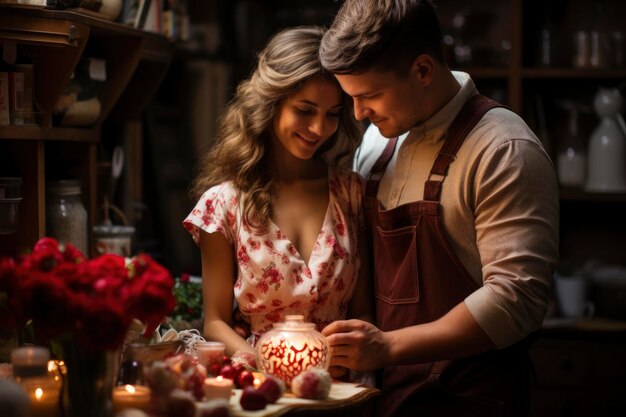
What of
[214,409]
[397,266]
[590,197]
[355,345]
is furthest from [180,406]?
[590,197]

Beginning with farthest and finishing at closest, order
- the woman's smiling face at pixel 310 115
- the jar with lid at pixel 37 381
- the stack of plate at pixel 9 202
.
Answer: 1. the stack of plate at pixel 9 202
2. the woman's smiling face at pixel 310 115
3. the jar with lid at pixel 37 381

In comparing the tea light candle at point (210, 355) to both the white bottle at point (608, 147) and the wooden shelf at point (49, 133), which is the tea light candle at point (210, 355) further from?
the white bottle at point (608, 147)

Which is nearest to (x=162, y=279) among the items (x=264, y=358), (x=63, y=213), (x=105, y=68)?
(x=264, y=358)

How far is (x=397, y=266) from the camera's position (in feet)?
7.25

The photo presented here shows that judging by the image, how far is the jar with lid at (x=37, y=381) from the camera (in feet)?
5.32

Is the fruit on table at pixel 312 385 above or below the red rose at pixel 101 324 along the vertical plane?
below

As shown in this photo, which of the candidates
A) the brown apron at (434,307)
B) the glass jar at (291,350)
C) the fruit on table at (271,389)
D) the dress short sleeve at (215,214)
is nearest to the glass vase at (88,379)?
the fruit on table at (271,389)

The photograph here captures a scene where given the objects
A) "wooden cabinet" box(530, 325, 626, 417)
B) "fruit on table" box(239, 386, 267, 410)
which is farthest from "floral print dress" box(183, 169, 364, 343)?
"wooden cabinet" box(530, 325, 626, 417)

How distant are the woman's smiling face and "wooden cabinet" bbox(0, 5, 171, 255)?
653 mm

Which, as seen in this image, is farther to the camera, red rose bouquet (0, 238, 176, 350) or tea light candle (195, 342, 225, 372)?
tea light candle (195, 342, 225, 372)

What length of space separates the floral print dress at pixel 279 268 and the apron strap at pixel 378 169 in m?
0.13

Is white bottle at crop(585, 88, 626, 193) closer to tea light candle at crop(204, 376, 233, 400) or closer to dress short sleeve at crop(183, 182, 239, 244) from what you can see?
dress short sleeve at crop(183, 182, 239, 244)

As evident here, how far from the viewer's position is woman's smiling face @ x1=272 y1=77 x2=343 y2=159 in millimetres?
2209

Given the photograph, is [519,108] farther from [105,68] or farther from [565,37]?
[105,68]
